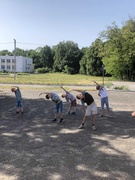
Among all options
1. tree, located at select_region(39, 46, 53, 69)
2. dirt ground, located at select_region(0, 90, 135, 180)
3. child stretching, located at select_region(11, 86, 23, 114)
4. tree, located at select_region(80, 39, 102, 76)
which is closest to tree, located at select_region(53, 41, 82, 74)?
tree, located at select_region(39, 46, 53, 69)

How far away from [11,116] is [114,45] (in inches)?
1444

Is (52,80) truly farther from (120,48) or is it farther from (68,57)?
(68,57)

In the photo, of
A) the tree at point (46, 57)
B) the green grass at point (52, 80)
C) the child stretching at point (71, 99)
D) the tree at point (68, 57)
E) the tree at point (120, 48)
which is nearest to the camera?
the child stretching at point (71, 99)

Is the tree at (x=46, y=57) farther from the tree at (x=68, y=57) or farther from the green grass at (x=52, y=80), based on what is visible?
the green grass at (x=52, y=80)

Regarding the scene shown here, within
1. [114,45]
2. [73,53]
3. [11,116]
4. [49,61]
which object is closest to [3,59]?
[49,61]

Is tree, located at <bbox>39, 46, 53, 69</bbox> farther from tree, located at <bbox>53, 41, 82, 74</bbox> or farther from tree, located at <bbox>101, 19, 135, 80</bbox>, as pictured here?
tree, located at <bbox>101, 19, 135, 80</bbox>

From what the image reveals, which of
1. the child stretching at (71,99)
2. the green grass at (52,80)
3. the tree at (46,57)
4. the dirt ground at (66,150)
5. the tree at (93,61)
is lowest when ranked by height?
the dirt ground at (66,150)

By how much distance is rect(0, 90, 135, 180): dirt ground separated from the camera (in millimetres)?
4980

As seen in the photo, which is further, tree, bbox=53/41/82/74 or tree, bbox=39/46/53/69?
tree, bbox=39/46/53/69

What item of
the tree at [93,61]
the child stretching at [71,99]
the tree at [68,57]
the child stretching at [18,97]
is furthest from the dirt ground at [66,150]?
the tree at [68,57]

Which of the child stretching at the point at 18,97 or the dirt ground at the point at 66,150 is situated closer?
the dirt ground at the point at 66,150

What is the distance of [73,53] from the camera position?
95250 millimetres

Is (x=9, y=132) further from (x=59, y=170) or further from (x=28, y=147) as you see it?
(x=59, y=170)

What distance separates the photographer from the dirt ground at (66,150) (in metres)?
4.98
